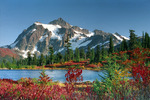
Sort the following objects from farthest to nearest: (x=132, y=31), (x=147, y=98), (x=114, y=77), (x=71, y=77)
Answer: (x=132, y=31), (x=114, y=77), (x=71, y=77), (x=147, y=98)

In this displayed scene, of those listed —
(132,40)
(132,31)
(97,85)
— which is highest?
(132,31)

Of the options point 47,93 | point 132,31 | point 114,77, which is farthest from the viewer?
point 132,31

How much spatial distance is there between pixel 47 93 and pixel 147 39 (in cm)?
6667

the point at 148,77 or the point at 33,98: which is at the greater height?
the point at 148,77

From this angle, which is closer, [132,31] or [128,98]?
[128,98]

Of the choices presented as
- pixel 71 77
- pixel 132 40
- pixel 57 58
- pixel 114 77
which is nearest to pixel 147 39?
pixel 132 40

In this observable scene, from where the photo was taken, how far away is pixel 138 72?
502cm

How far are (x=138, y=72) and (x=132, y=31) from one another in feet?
163

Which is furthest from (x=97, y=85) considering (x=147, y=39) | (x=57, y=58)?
(x=57, y=58)

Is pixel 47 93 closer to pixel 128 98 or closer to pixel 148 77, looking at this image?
pixel 128 98

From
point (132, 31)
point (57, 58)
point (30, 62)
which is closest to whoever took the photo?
point (132, 31)

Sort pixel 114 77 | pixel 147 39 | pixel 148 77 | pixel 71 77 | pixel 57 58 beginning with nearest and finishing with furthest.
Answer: pixel 71 77 → pixel 148 77 → pixel 114 77 → pixel 147 39 → pixel 57 58

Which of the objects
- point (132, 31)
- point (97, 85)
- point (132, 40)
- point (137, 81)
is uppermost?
point (132, 31)

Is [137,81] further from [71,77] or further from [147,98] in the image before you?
[71,77]
